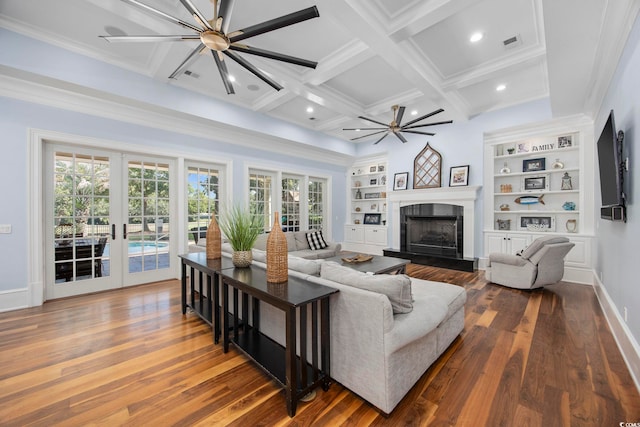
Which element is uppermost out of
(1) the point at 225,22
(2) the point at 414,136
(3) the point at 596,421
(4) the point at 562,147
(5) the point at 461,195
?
(2) the point at 414,136

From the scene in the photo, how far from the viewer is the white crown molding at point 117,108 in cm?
329

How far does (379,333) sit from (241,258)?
155 centimetres

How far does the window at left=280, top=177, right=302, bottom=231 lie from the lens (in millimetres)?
6711

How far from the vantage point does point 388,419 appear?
1597 mm

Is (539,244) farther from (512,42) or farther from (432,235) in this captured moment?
(512,42)

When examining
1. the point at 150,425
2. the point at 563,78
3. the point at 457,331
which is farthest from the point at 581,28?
the point at 150,425

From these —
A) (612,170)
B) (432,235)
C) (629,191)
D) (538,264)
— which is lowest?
(538,264)

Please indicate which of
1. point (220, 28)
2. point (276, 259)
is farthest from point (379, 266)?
point (220, 28)

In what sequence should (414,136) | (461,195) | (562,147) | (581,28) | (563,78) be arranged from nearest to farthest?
1. (581,28)
2. (563,78)
3. (562,147)
4. (461,195)
5. (414,136)

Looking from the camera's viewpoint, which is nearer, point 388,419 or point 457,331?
point 388,419

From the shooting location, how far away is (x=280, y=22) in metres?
2.06

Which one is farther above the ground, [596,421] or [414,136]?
[414,136]

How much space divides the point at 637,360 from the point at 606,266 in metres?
1.88

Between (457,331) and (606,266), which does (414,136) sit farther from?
(457,331)
